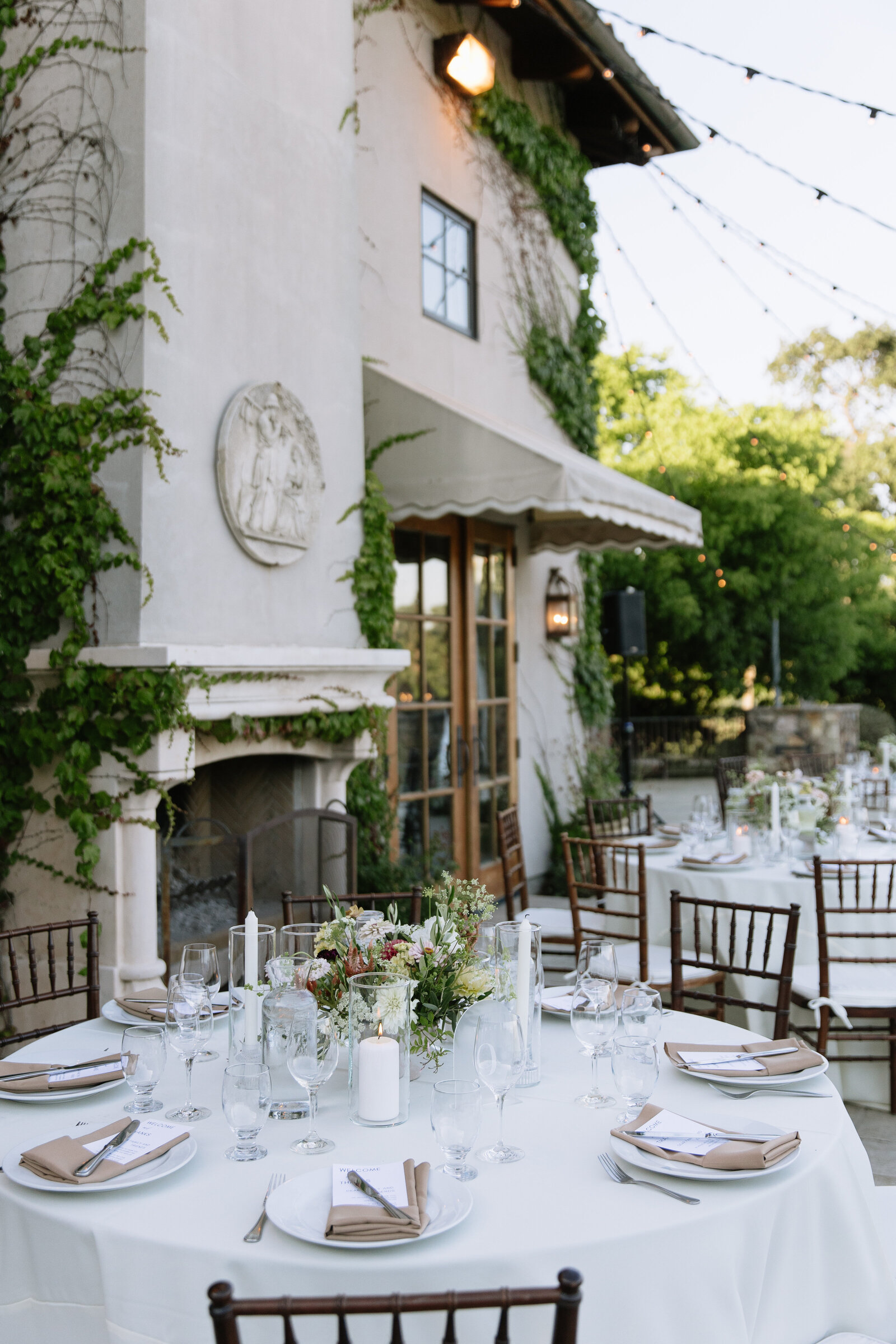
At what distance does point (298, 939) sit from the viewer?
2508 millimetres

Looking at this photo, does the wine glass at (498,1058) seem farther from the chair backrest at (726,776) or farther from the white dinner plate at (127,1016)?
the chair backrest at (726,776)

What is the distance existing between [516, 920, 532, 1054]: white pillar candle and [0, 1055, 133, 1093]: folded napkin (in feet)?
2.51

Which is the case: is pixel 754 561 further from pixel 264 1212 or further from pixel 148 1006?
pixel 264 1212

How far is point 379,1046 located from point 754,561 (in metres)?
15.1

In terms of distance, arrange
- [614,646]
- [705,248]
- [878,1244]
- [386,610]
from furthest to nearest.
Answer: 1. [614,646]
2. [705,248]
3. [386,610]
4. [878,1244]

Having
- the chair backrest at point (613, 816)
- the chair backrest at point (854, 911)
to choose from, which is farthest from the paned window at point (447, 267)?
the chair backrest at point (854, 911)

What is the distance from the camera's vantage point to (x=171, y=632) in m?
3.89

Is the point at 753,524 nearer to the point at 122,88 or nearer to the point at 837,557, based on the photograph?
the point at 837,557

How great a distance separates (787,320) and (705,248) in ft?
3.25

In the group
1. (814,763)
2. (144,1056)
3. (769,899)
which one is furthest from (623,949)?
(814,763)

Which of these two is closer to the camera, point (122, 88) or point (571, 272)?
point (122, 88)

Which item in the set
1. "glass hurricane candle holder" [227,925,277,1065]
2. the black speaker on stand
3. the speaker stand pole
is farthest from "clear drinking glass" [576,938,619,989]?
the black speaker on stand

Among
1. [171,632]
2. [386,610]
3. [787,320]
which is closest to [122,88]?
[171,632]

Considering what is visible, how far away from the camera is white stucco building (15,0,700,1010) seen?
393cm
